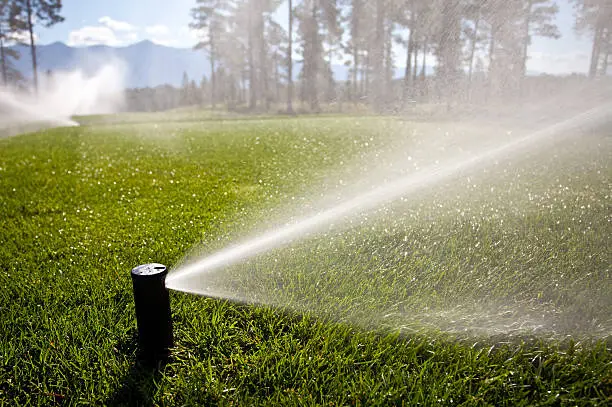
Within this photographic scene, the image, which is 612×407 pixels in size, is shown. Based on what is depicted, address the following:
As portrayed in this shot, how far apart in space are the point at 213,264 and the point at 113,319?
78cm

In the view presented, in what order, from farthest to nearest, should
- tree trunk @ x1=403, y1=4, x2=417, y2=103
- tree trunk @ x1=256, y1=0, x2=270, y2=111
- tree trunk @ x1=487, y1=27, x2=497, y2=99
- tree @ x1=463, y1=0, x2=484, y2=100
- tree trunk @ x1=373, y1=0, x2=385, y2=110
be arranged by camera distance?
1. tree trunk @ x1=256, y1=0, x2=270, y2=111
2. tree trunk @ x1=373, y1=0, x2=385, y2=110
3. tree trunk @ x1=403, y1=4, x2=417, y2=103
4. tree trunk @ x1=487, y1=27, x2=497, y2=99
5. tree @ x1=463, y1=0, x2=484, y2=100

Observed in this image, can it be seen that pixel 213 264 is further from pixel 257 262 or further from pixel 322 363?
pixel 322 363

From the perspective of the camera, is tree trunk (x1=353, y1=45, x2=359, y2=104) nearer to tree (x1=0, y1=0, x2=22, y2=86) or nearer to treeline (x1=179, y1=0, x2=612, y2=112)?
treeline (x1=179, y1=0, x2=612, y2=112)

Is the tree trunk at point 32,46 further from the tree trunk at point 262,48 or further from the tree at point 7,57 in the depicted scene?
the tree trunk at point 262,48

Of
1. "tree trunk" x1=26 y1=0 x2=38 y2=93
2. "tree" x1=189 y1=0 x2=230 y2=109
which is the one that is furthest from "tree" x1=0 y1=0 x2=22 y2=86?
"tree" x1=189 y1=0 x2=230 y2=109

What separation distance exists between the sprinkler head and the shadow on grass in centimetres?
3

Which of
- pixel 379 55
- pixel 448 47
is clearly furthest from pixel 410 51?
pixel 379 55

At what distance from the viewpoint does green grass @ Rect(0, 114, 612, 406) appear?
168cm

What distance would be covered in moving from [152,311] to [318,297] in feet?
3.18

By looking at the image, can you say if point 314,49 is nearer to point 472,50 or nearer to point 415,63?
point 415,63

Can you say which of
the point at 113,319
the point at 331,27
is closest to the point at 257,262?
the point at 113,319

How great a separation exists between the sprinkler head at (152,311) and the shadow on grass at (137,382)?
3 cm

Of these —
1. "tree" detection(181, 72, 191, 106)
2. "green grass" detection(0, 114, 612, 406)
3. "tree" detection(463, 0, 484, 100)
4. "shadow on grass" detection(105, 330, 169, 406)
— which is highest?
"tree" detection(181, 72, 191, 106)

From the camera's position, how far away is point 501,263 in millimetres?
2658
